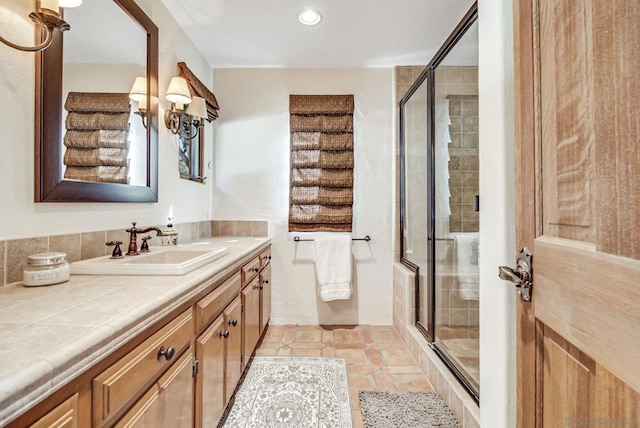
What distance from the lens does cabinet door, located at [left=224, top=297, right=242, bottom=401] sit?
4.69 ft

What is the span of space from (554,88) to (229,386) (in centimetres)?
171

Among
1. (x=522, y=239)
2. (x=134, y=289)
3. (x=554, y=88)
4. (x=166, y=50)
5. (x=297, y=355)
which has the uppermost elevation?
(x=166, y=50)

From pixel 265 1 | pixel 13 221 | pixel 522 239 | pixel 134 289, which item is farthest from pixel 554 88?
pixel 265 1

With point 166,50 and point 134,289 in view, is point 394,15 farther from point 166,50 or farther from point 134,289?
point 134,289

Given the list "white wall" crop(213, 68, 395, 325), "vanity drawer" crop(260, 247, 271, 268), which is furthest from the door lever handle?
"white wall" crop(213, 68, 395, 325)

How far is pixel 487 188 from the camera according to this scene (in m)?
1.02

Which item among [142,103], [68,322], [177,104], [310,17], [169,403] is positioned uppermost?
[310,17]

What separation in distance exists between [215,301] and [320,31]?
203 cm

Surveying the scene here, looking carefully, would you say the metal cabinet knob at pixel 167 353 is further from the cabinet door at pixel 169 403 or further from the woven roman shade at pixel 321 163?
the woven roman shade at pixel 321 163

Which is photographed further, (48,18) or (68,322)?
(48,18)

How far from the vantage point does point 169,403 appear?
2.90ft

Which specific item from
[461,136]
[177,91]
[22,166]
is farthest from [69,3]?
[461,136]

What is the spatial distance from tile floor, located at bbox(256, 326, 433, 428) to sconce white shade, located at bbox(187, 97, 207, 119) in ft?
6.00

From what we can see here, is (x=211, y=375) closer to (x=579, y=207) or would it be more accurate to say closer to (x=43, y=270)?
(x=43, y=270)
